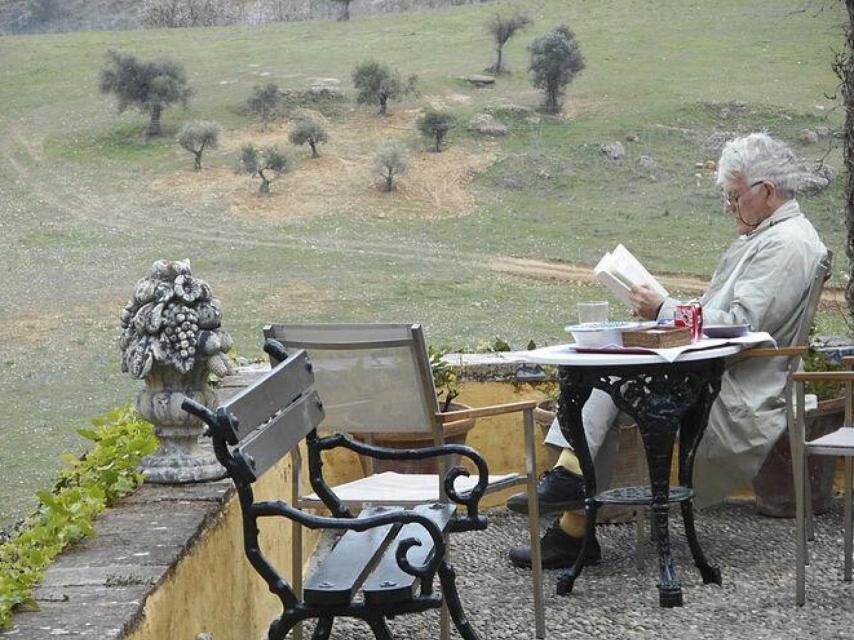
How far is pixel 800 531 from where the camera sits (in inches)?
157

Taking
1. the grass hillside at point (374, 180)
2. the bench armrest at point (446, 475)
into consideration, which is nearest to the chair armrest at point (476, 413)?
the bench armrest at point (446, 475)

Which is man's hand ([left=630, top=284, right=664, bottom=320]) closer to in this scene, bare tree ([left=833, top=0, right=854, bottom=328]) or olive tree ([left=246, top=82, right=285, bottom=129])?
bare tree ([left=833, top=0, right=854, bottom=328])

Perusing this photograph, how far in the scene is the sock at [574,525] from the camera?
14.6ft

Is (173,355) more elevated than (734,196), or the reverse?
(734,196)

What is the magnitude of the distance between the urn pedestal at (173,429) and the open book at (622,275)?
1.20 meters

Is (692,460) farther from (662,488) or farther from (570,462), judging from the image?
(570,462)

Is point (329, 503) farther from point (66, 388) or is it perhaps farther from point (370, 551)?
point (66, 388)

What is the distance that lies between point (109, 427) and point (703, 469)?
170cm

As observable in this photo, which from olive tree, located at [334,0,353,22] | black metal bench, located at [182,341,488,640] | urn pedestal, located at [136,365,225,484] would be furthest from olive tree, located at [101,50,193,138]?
black metal bench, located at [182,341,488,640]

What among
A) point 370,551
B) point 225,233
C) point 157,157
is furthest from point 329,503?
point 157,157

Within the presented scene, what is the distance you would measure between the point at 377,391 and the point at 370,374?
0.05m

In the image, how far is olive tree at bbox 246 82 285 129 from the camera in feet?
90.1

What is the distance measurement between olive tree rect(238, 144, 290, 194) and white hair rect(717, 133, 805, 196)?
19712 millimetres

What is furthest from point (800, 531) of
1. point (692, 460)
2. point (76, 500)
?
point (76, 500)
